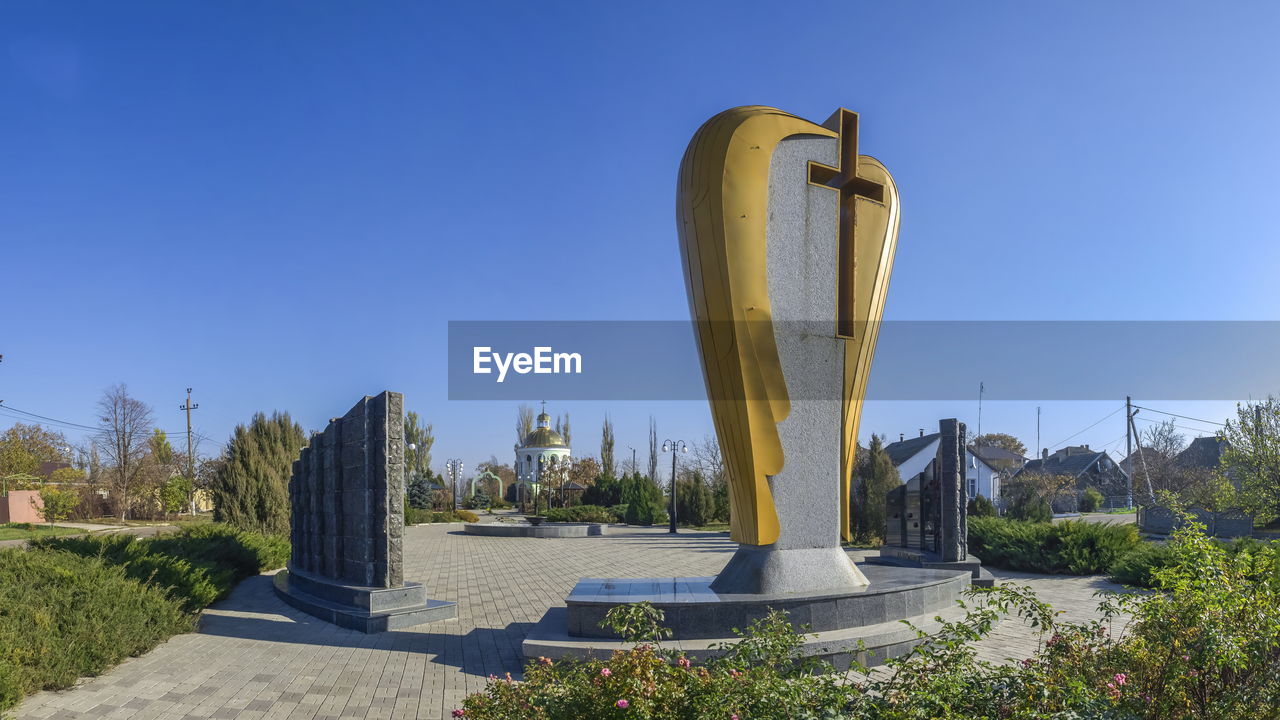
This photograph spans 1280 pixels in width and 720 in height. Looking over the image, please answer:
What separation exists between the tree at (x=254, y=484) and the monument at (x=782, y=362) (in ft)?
42.7

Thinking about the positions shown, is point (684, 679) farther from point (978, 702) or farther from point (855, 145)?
point (855, 145)

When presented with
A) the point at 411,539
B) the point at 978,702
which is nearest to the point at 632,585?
the point at 978,702

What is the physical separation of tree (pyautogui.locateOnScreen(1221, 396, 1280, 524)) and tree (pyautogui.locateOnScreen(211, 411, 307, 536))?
2332 centimetres

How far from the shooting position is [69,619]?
6.80m

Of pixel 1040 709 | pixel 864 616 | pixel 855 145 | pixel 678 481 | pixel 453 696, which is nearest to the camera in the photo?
pixel 1040 709

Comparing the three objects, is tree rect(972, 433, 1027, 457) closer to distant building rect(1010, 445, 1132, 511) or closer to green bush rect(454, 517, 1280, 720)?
distant building rect(1010, 445, 1132, 511)

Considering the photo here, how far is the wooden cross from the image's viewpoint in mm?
7762

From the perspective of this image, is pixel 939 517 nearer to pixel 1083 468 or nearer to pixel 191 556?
pixel 191 556

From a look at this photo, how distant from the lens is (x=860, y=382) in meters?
7.97

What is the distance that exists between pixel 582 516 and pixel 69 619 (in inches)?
964

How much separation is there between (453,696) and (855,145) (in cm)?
660

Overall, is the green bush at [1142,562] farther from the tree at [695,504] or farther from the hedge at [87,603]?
the tree at [695,504]

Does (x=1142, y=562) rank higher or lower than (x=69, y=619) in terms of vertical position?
lower

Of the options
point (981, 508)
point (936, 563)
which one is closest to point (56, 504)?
point (936, 563)
